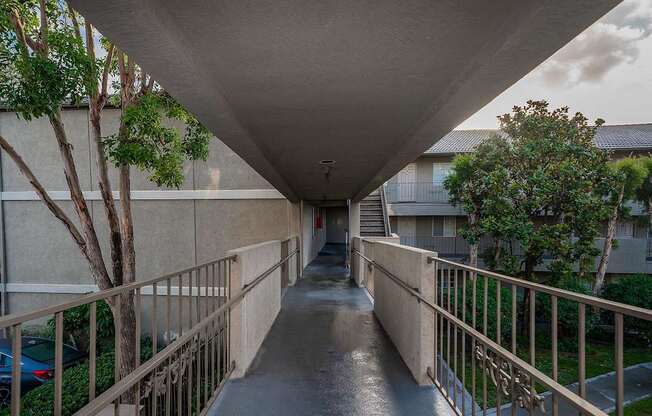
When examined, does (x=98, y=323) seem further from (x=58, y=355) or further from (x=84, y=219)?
(x=58, y=355)

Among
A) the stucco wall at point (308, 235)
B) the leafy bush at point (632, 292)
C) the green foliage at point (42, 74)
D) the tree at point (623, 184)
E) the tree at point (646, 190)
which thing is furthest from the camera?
the stucco wall at point (308, 235)

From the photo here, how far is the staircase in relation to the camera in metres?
11.4

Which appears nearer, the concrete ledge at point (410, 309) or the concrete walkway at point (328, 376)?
the concrete walkway at point (328, 376)

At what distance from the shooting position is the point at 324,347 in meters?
3.96

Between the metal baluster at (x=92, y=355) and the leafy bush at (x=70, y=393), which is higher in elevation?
the metal baluster at (x=92, y=355)

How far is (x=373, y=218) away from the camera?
1212 cm

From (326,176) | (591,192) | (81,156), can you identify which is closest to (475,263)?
(591,192)

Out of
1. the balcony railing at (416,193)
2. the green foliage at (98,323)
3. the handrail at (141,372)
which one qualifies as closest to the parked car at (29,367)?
the green foliage at (98,323)

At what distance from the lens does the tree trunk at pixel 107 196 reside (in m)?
5.64

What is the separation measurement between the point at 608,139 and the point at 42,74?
18.6m

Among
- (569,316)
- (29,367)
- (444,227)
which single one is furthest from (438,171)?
(29,367)

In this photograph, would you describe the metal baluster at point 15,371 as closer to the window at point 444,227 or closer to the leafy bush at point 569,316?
the leafy bush at point 569,316

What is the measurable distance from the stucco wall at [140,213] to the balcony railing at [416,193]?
6.27 metres

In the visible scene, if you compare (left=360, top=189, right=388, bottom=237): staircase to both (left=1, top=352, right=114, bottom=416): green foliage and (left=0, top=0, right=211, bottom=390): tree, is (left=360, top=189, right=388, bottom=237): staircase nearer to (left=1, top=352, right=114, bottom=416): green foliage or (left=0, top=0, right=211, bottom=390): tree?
(left=0, top=0, right=211, bottom=390): tree
